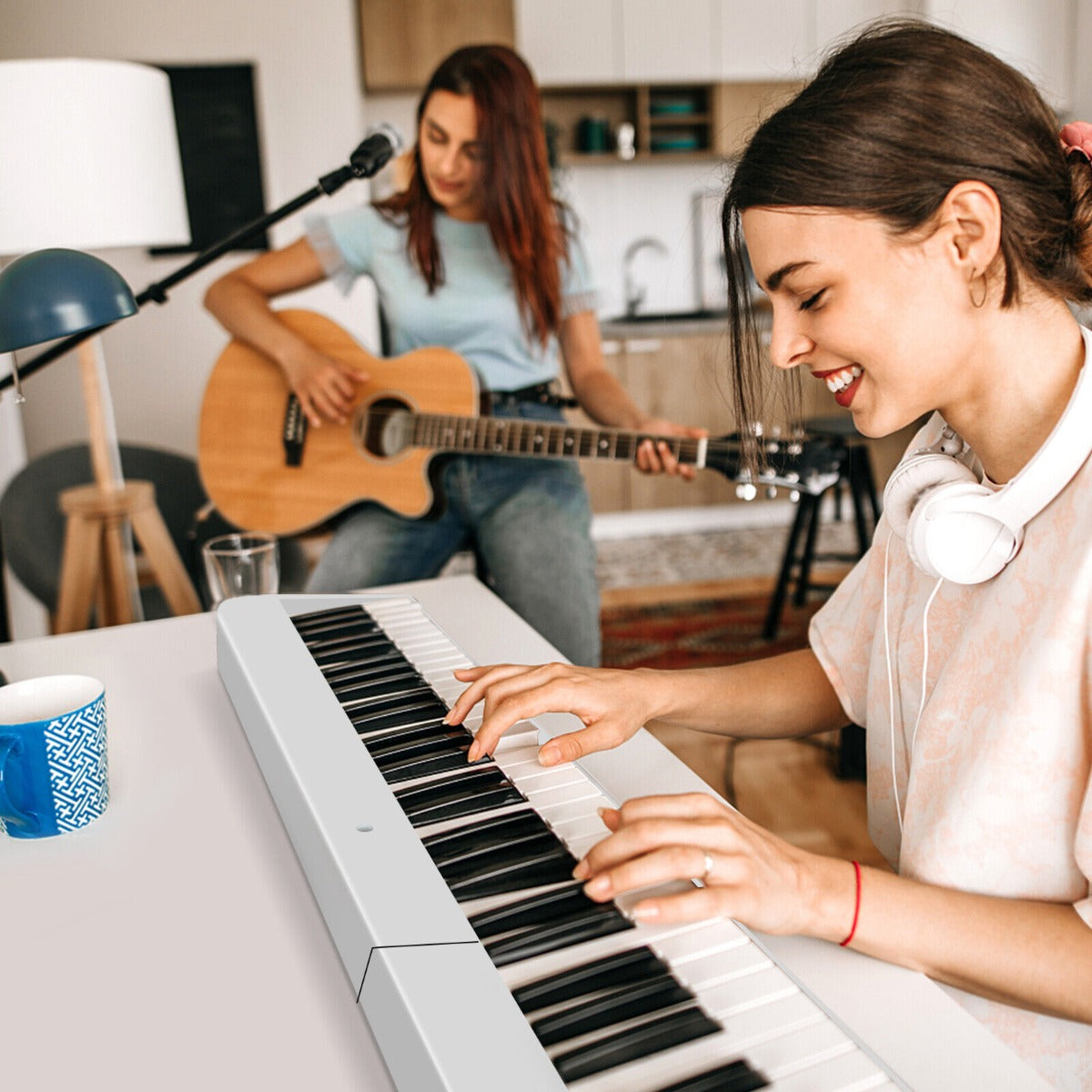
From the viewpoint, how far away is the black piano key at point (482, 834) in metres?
0.70

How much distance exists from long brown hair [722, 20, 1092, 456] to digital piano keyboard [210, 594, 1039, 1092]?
47 cm

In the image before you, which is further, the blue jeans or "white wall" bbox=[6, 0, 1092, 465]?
"white wall" bbox=[6, 0, 1092, 465]

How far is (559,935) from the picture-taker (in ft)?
2.01

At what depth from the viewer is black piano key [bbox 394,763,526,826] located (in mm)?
747

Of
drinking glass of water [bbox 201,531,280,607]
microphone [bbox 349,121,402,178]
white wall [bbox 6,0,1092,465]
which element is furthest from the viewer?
white wall [bbox 6,0,1092,465]

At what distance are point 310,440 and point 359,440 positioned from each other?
11 cm

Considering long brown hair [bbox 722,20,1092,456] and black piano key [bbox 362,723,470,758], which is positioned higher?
long brown hair [bbox 722,20,1092,456]

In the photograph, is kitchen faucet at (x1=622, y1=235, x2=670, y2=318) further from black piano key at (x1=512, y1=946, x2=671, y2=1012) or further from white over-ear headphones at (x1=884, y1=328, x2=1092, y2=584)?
black piano key at (x1=512, y1=946, x2=671, y2=1012)

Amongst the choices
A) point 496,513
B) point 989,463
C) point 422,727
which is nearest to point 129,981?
point 422,727

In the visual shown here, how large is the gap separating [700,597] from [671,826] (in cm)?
344

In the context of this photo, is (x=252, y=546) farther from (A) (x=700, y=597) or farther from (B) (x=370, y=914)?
(A) (x=700, y=597)

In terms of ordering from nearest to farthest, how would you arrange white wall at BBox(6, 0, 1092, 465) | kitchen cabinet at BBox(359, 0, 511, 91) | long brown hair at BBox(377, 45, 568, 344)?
long brown hair at BBox(377, 45, 568, 344)
white wall at BBox(6, 0, 1092, 465)
kitchen cabinet at BBox(359, 0, 511, 91)

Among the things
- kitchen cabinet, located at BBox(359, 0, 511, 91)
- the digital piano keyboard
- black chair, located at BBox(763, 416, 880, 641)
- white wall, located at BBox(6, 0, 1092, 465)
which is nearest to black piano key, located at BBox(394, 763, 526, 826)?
the digital piano keyboard

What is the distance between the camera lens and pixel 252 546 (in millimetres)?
1312
